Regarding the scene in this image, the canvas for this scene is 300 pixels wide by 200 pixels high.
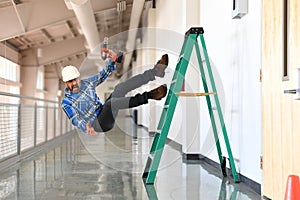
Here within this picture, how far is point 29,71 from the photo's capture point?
15.2 meters

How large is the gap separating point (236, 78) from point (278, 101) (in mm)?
1133

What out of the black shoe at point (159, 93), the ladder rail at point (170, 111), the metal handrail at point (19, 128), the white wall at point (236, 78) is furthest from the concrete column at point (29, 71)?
the black shoe at point (159, 93)

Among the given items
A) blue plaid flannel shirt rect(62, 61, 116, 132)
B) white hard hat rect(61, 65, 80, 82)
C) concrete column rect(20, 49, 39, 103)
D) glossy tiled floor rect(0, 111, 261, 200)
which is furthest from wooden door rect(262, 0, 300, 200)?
concrete column rect(20, 49, 39, 103)

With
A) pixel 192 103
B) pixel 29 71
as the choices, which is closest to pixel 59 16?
pixel 192 103

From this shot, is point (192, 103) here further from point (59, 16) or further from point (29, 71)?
point (29, 71)

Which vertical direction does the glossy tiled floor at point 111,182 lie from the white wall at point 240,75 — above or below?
below

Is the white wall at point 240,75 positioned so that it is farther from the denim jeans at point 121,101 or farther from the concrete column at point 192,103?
the denim jeans at point 121,101

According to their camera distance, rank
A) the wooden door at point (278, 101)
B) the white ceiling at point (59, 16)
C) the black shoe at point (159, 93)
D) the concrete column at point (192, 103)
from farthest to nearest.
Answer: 1. the white ceiling at point (59, 16)
2. the concrete column at point (192, 103)
3. the black shoe at point (159, 93)
4. the wooden door at point (278, 101)

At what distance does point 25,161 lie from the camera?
17.5ft

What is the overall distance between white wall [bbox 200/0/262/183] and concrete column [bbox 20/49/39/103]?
11535 mm

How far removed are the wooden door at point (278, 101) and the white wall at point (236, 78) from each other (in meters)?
0.22

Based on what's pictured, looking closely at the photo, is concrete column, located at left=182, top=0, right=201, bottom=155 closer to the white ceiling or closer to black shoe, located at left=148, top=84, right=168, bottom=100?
the white ceiling

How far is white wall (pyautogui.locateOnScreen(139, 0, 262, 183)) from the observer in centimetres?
327

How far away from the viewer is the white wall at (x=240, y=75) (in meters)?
3.26
